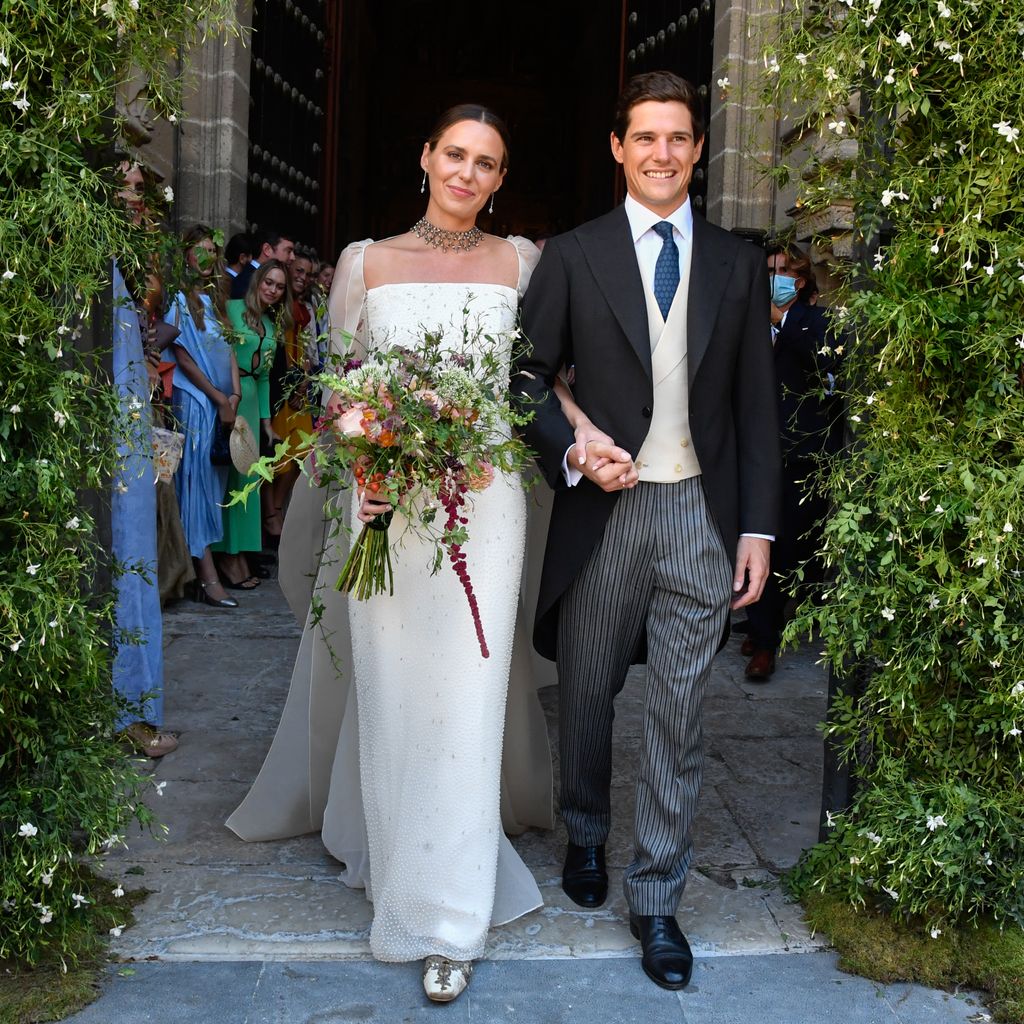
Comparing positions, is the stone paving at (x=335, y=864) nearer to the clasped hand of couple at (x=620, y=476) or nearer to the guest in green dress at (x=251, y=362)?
the clasped hand of couple at (x=620, y=476)

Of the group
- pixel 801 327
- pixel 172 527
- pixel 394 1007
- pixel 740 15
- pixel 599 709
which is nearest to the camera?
pixel 394 1007

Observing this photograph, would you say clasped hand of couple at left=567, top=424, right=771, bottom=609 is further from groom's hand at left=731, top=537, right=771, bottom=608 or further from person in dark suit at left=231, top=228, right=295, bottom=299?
person in dark suit at left=231, top=228, right=295, bottom=299

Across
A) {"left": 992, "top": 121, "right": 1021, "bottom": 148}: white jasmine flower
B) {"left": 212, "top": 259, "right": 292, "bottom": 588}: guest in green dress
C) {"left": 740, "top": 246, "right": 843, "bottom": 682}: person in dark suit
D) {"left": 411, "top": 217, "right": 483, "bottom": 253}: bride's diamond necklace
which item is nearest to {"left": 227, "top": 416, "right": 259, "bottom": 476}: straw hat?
{"left": 212, "top": 259, "right": 292, "bottom": 588}: guest in green dress

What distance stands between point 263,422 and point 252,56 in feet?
8.22

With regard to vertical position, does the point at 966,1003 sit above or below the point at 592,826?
below

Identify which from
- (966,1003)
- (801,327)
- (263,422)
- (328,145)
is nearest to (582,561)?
(966,1003)

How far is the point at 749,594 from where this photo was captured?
3248 millimetres

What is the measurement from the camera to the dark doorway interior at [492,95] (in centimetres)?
1727

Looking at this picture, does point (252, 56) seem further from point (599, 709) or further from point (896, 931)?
point (896, 931)

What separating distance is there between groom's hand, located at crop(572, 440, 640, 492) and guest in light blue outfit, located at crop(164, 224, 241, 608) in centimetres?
401

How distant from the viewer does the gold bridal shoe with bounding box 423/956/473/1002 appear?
292 cm

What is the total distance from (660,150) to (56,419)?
1.58 metres

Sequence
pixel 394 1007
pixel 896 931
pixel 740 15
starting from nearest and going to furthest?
pixel 394 1007, pixel 896 931, pixel 740 15

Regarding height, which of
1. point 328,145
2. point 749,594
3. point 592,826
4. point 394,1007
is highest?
point 328,145
